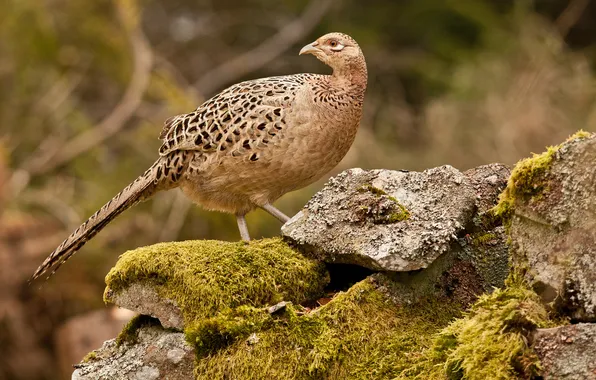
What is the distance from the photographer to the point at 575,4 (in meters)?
15.0

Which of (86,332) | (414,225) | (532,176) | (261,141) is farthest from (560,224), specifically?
(86,332)

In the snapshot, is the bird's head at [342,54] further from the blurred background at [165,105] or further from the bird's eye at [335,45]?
the blurred background at [165,105]

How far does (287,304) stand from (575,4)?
12.8 m

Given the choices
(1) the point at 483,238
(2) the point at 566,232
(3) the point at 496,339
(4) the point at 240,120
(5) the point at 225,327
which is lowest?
(3) the point at 496,339

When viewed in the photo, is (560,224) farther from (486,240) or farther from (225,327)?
(225,327)

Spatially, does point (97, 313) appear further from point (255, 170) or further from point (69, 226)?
point (255, 170)

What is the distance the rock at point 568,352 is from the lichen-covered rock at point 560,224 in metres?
0.14

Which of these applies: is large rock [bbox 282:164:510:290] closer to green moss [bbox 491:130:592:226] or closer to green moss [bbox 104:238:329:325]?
green moss [bbox 104:238:329:325]

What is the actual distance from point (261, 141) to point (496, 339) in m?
2.64

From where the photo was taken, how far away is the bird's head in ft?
18.3

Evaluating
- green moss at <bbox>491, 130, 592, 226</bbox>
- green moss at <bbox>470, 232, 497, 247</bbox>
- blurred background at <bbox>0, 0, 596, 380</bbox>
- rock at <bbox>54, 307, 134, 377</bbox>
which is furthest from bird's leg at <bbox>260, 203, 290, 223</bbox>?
blurred background at <bbox>0, 0, 596, 380</bbox>

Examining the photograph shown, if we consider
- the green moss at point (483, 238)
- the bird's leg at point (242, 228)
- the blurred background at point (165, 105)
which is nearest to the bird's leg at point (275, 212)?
the bird's leg at point (242, 228)

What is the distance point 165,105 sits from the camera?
12867mm

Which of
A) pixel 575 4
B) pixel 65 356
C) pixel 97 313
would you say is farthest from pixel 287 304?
pixel 575 4
